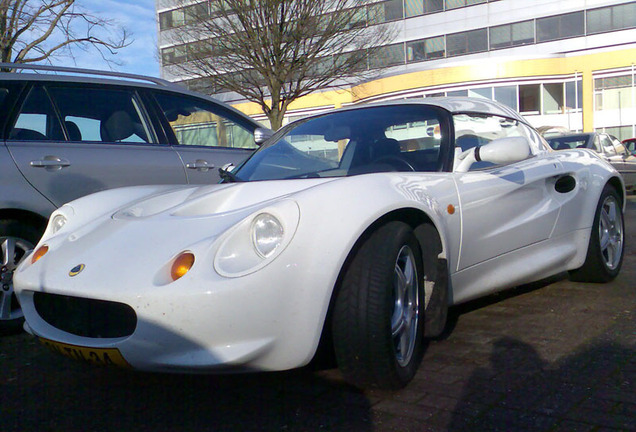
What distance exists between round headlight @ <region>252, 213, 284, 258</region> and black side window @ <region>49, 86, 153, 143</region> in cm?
252

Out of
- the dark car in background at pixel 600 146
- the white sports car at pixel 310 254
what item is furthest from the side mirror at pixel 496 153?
the dark car in background at pixel 600 146

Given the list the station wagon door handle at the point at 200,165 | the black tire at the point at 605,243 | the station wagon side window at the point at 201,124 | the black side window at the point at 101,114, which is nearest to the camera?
the black tire at the point at 605,243

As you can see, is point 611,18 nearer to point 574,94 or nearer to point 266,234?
point 574,94

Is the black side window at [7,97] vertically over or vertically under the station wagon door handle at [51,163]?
over

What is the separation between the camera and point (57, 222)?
11.2 ft

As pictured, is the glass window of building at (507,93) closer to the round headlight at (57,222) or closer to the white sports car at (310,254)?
the white sports car at (310,254)

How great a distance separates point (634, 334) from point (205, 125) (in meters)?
3.59

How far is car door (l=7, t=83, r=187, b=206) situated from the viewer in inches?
165

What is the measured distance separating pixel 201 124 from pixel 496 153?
2.80 metres

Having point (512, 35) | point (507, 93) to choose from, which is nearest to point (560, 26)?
point (512, 35)

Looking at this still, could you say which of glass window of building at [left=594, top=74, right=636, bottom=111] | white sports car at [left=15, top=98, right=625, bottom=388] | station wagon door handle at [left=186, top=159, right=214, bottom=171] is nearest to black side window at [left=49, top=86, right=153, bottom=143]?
station wagon door handle at [left=186, top=159, right=214, bottom=171]

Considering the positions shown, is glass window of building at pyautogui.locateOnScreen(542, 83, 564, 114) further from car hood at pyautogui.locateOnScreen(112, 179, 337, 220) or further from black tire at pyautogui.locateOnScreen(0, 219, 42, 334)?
car hood at pyautogui.locateOnScreen(112, 179, 337, 220)

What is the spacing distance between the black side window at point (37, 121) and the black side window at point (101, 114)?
0.07m

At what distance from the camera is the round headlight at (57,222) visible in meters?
3.38
